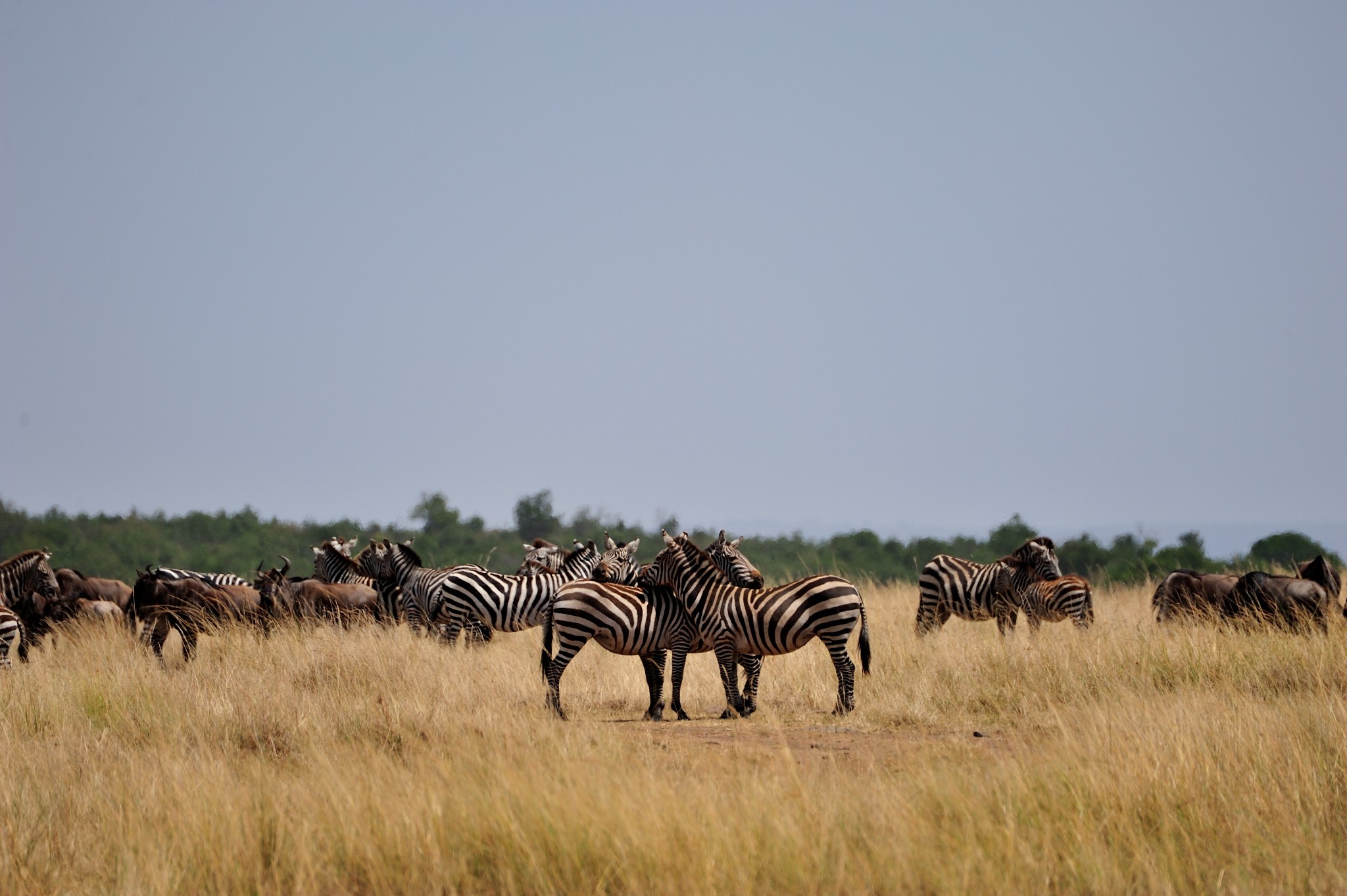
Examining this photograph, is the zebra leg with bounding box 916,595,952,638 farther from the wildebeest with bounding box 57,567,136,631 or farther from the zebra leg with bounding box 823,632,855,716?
the wildebeest with bounding box 57,567,136,631

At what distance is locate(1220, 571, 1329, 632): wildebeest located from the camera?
41.7 feet

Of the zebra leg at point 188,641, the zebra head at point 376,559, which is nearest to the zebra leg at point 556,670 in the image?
the zebra leg at point 188,641

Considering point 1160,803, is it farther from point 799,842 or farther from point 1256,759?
point 799,842

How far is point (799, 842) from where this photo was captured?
564cm

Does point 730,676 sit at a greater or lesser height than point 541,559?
lesser

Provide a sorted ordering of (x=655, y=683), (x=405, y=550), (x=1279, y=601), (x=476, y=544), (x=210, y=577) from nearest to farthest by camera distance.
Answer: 1. (x=655, y=683)
2. (x=1279, y=601)
3. (x=405, y=550)
4. (x=210, y=577)
5. (x=476, y=544)

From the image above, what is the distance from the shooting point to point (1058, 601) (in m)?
14.3

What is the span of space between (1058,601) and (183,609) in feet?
36.6

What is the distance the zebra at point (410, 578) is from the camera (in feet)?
49.2

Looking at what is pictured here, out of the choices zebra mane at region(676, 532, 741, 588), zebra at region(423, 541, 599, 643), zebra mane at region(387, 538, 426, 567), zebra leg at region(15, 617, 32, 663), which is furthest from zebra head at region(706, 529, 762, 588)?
zebra leg at region(15, 617, 32, 663)

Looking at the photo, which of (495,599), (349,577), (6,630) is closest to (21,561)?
(6,630)

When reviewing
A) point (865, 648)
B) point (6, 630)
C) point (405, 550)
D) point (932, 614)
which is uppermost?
point (405, 550)

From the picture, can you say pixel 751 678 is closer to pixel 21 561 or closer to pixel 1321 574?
pixel 1321 574

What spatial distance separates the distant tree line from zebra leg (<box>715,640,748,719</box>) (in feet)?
81.3
